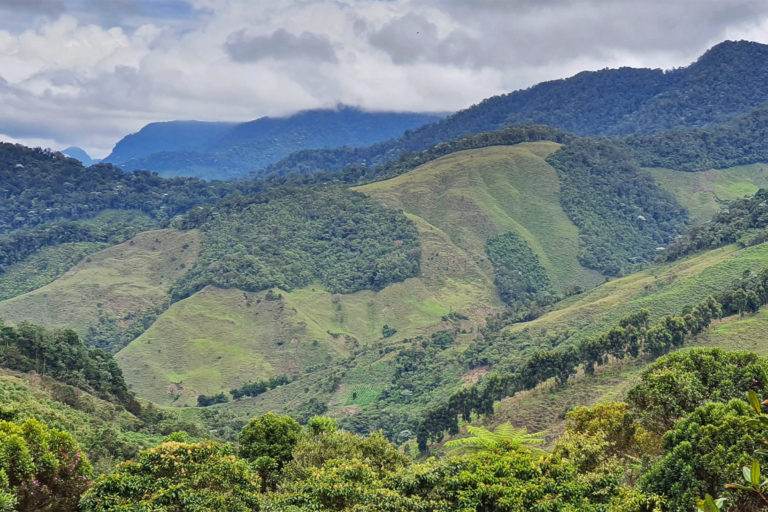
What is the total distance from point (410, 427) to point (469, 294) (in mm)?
60239

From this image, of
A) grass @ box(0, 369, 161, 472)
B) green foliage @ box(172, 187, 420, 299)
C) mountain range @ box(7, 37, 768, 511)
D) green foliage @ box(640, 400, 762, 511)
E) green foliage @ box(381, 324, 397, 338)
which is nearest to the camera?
green foliage @ box(640, 400, 762, 511)

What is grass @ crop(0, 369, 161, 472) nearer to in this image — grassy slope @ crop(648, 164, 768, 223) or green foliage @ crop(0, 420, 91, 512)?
green foliage @ crop(0, 420, 91, 512)

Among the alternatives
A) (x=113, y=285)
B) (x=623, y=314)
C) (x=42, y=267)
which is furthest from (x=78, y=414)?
(x=42, y=267)

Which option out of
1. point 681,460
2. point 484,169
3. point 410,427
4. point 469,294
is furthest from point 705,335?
point 484,169

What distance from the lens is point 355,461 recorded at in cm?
2434

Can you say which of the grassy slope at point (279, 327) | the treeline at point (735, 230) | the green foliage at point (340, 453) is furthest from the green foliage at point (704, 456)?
the grassy slope at point (279, 327)

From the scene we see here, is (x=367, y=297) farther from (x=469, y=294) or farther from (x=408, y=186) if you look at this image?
(x=408, y=186)

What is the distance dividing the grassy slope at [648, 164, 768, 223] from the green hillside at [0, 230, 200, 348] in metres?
141

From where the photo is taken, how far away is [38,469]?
1975cm

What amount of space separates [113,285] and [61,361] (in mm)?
91789

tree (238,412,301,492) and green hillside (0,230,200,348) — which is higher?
green hillside (0,230,200,348)

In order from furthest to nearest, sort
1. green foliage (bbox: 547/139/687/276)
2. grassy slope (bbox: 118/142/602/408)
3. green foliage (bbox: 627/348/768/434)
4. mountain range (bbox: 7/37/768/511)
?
green foliage (bbox: 547/139/687/276), grassy slope (bbox: 118/142/602/408), mountain range (bbox: 7/37/768/511), green foliage (bbox: 627/348/768/434)

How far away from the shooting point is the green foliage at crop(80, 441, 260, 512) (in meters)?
20.5

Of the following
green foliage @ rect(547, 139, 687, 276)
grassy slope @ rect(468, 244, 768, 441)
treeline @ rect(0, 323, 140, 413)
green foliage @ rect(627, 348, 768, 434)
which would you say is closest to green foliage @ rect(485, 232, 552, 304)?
green foliage @ rect(547, 139, 687, 276)
